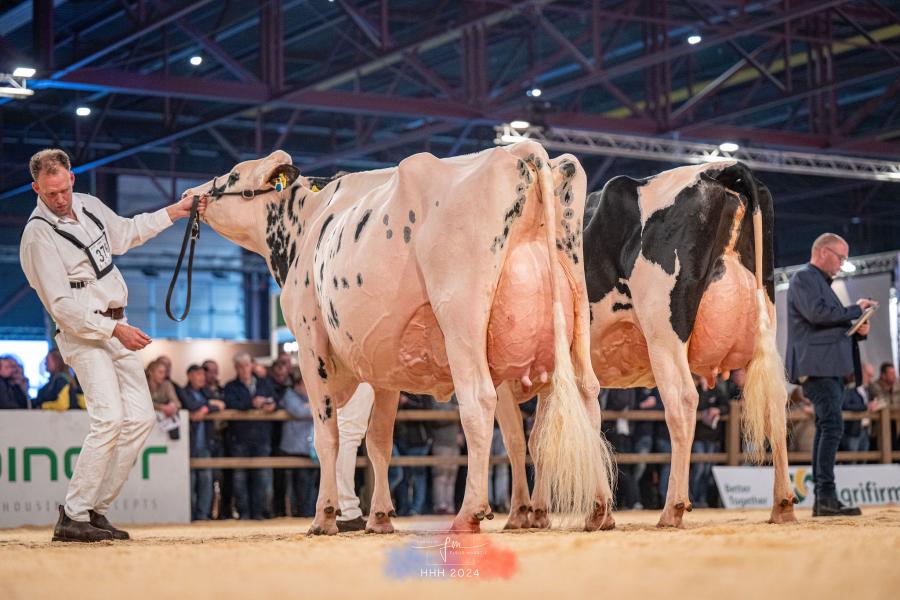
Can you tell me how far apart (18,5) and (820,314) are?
574 inches

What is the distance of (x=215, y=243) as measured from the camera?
112ft

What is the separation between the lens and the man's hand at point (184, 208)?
8.02 m

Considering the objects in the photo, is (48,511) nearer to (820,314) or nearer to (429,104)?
(820,314)

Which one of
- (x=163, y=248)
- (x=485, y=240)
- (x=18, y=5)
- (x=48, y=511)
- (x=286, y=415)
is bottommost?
(x=48, y=511)

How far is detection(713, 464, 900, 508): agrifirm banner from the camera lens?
1284 centimetres

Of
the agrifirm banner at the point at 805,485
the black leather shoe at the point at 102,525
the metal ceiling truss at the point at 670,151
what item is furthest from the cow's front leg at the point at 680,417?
the metal ceiling truss at the point at 670,151

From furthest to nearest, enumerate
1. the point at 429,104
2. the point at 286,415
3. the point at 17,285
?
the point at 17,285 → the point at 429,104 → the point at 286,415

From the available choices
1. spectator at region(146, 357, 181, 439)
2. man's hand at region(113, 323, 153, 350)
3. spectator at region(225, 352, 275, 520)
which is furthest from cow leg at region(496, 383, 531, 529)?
spectator at region(225, 352, 275, 520)

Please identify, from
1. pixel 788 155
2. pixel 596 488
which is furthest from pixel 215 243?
pixel 596 488

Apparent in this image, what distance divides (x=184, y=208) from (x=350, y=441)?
2.18m

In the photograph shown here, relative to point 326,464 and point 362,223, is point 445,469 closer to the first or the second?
point 326,464

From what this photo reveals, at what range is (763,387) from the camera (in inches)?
313

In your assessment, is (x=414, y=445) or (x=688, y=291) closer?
(x=688, y=291)

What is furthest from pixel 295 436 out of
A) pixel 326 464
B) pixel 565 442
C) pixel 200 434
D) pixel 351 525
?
pixel 565 442
